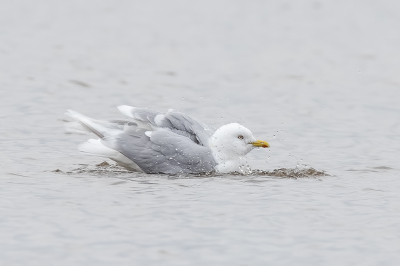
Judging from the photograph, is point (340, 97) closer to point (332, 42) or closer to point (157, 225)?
point (332, 42)

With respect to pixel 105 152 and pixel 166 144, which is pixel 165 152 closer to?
pixel 166 144

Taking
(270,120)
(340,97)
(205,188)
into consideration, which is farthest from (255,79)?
(205,188)

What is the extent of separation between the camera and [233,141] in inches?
479

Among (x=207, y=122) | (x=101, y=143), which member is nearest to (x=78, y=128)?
(x=101, y=143)

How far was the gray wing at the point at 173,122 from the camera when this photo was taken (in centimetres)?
1200

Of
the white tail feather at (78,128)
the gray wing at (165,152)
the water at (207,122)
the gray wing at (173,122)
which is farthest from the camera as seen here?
the white tail feather at (78,128)

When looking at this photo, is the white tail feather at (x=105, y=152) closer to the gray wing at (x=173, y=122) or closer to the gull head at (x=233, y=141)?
the gray wing at (x=173, y=122)

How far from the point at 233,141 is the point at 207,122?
13.9ft

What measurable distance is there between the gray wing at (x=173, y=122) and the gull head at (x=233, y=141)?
0.55 feet

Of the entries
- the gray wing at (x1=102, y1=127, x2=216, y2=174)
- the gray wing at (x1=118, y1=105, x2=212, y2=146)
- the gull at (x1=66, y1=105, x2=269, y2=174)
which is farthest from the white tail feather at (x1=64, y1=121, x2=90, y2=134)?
the gray wing at (x1=118, y1=105, x2=212, y2=146)

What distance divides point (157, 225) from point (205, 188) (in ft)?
6.34

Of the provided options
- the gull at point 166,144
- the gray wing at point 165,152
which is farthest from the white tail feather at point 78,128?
the gray wing at point 165,152

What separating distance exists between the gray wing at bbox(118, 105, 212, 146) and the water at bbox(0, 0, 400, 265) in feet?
2.07

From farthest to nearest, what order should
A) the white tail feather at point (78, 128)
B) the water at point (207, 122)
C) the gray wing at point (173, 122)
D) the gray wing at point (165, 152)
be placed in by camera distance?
the white tail feather at point (78, 128) < the gray wing at point (173, 122) < the gray wing at point (165, 152) < the water at point (207, 122)
